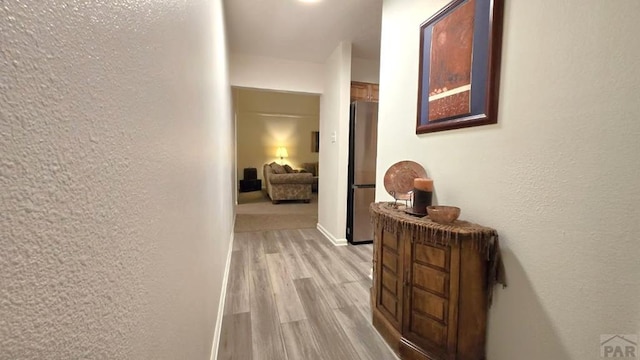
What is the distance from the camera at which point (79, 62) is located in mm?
300

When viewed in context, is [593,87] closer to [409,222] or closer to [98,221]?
[409,222]

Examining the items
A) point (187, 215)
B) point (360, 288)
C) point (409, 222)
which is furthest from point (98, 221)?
point (360, 288)

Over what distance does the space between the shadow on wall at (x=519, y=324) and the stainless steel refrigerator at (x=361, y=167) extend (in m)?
2.20

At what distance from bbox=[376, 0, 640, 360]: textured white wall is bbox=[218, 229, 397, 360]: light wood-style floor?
81 cm

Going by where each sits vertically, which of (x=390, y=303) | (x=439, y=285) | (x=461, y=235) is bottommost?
(x=390, y=303)

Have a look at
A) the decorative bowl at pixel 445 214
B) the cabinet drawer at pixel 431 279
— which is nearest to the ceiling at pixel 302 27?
the decorative bowl at pixel 445 214

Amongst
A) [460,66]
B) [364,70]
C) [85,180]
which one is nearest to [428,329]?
[460,66]

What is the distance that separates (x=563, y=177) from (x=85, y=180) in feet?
4.65

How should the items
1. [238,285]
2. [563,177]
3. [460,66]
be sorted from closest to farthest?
[563,177]
[460,66]
[238,285]

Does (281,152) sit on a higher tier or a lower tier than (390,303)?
higher

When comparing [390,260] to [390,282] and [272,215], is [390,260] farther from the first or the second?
[272,215]

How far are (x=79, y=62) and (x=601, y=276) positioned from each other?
147 cm

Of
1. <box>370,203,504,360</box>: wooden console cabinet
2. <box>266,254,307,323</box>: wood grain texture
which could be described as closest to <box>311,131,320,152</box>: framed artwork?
<box>266,254,307,323</box>: wood grain texture

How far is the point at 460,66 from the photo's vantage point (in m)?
1.46
